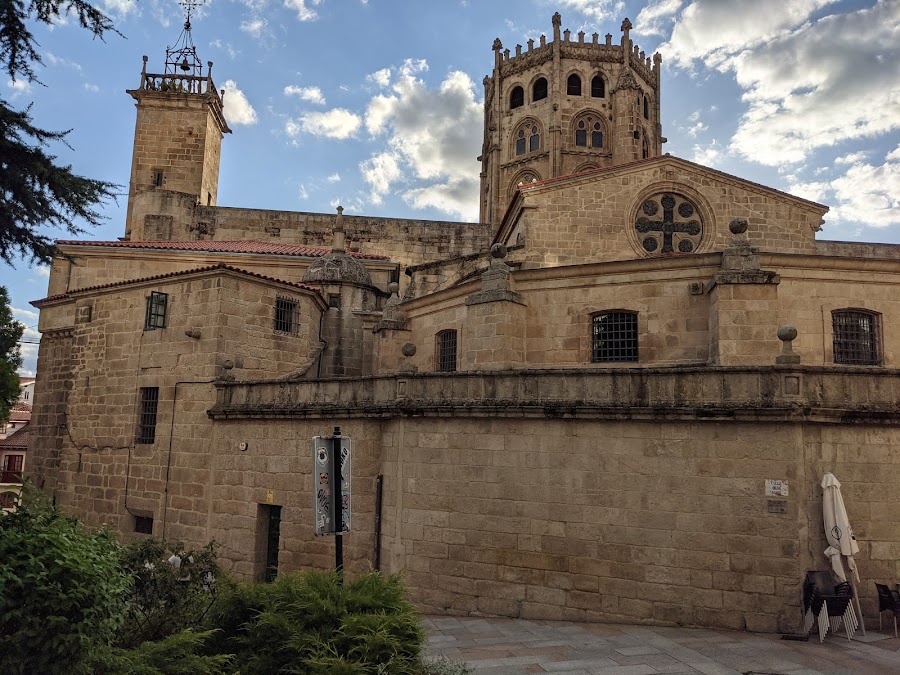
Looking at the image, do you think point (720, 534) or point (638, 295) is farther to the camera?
point (638, 295)

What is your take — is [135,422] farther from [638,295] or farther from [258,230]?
[258,230]

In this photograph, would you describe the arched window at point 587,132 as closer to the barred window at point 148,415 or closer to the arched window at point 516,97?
the arched window at point 516,97

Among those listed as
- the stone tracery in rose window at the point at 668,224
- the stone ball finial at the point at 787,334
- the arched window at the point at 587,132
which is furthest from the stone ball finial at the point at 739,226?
the arched window at the point at 587,132

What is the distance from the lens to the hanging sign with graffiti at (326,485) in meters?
7.68

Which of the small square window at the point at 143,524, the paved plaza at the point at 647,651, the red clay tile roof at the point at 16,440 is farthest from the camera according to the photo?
the red clay tile roof at the point at 16,440

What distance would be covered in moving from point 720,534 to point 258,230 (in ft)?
93.0

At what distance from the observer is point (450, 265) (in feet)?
82.3

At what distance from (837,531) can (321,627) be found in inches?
321

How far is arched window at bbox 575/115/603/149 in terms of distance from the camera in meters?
46.1

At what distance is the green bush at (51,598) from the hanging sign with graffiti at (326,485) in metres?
2.15

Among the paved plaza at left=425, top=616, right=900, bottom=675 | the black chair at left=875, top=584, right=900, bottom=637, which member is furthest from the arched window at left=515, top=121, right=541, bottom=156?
the paved plaza at left=425, top=616, right=900, bottom=675

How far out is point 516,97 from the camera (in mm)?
49250

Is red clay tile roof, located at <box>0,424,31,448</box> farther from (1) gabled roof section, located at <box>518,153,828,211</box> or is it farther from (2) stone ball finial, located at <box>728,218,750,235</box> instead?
(2) stone ball finial, located at <box>728,218,750,235</box>

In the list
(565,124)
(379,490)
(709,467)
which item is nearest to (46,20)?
(379,490)
